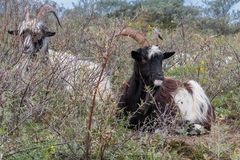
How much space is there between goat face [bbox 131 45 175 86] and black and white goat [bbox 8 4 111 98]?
484mm

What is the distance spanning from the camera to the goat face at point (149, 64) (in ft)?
25.1

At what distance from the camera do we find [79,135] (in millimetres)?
5184

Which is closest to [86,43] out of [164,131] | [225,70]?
[225,70]

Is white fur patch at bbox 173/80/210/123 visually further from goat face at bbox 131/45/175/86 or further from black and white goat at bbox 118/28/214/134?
goat face at bbox 131/45/175/86

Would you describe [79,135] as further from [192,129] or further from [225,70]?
[225,70]

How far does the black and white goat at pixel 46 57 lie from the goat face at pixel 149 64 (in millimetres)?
484

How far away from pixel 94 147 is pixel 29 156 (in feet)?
1.86

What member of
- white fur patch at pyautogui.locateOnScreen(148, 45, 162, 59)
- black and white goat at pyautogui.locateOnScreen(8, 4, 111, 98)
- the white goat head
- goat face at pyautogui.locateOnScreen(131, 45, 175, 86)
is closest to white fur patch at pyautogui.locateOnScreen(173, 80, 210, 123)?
goat face at pyautogui.locateOnScreen(131, 45, 175, 86)

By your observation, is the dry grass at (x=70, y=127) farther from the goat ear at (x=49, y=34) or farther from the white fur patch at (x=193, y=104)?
the goat ear at (x=49, y=34)

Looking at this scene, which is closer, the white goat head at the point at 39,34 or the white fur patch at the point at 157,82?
the white fur patch at the point at 157,82

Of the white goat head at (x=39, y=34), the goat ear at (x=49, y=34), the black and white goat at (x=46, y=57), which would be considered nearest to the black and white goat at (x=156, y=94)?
the black and white goat at (x=46, y=57)

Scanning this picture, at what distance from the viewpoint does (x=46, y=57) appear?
7434 millimetres

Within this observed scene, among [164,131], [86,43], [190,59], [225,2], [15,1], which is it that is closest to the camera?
[164,131]

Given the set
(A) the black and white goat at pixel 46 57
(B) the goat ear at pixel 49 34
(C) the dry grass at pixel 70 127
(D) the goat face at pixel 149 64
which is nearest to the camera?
(C) the dry grass at pixel 70 127
